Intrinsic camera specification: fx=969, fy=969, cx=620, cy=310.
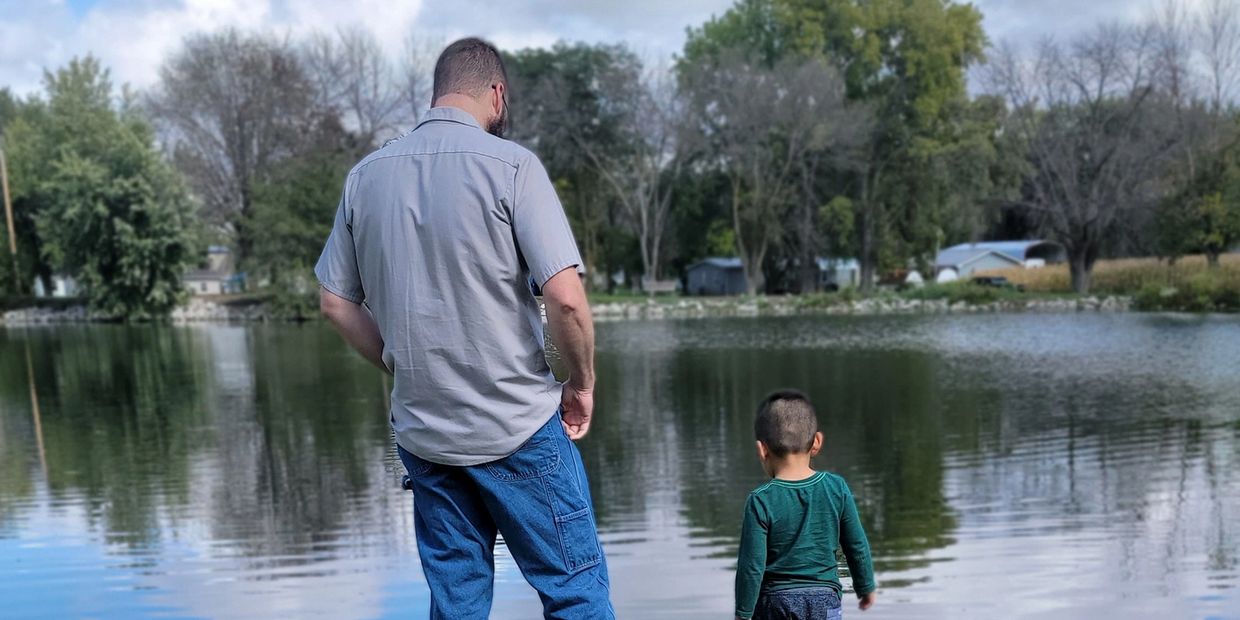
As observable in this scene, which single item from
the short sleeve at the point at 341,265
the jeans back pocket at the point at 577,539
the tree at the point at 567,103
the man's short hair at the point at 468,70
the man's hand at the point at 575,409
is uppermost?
the tree at the point at 567,103

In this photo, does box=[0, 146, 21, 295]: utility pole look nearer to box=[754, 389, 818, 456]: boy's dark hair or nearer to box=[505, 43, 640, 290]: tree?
box=[505, 43, 640, 290]: tree

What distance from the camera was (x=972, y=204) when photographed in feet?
136

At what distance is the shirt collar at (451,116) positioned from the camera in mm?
2359

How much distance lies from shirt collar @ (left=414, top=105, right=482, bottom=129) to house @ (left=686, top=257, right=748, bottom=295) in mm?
50451

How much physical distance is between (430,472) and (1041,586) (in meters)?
4.31

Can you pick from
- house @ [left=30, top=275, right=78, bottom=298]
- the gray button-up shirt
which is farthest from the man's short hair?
house @ [left=30, top=275, right=78, bottom=298]

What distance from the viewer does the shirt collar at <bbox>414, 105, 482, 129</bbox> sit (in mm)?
2359

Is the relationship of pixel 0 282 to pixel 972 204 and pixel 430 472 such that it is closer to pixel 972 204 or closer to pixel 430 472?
pixel 972 204

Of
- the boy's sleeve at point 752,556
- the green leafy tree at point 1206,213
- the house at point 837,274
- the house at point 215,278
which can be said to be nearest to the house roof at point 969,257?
the house at point 837,274

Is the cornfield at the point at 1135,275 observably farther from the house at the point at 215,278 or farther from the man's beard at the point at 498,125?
the house at the point at 215,278

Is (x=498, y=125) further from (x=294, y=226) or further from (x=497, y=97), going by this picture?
(x=294, y=226)

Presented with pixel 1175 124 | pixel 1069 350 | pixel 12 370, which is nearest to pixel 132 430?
pixel 12 370

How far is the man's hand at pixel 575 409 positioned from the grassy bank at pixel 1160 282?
35.1m

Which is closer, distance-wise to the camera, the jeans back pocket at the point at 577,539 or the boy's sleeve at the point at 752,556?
the jeans back pocket at the point at 577,539
